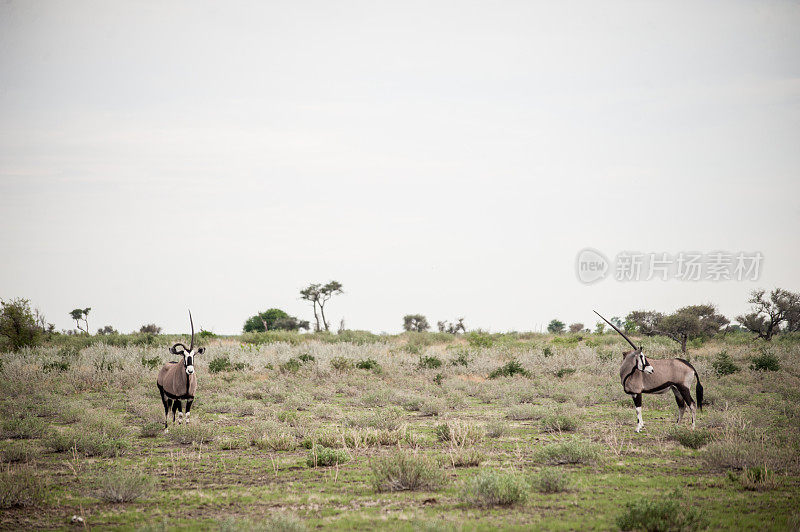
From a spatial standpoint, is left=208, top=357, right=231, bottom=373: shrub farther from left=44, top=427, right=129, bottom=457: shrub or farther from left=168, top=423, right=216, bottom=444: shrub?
left=44, top=427, right=129, bottom=457: shrub

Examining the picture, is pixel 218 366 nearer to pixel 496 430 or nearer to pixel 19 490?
pixel 496 430

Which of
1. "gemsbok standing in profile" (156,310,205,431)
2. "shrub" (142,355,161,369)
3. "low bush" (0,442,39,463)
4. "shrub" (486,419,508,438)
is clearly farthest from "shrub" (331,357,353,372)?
"low bush" (0,442,39,463)

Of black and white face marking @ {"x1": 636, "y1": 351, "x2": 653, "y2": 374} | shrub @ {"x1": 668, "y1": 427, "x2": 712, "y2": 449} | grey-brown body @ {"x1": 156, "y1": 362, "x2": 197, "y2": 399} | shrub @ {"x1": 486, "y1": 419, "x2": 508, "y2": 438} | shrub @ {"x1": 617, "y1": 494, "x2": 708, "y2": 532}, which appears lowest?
shrub @ {"x1": 486, "y1": 419, "x2": 508, "y2": 438}

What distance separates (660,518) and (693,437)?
5.42m

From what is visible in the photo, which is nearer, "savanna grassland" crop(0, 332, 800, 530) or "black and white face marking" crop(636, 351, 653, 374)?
"savanna grassland" crop(0, 332, 800, 530)

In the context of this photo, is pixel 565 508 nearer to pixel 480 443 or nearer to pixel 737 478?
pixel 737 478

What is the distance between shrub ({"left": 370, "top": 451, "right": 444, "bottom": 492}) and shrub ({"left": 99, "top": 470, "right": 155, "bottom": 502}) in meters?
3.61

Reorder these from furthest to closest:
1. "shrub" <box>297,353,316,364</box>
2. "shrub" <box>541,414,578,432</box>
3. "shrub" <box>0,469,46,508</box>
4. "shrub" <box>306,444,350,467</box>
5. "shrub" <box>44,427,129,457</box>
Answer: "shrub" <box>297,353,316,364</box> < "shrub" <box>541,414,578,432</box> < "shrub" <box>44,427,129,457</box> < "shrub" <box>306,444,350,467</box> < "shrub" <box>0,469,46,508</box>

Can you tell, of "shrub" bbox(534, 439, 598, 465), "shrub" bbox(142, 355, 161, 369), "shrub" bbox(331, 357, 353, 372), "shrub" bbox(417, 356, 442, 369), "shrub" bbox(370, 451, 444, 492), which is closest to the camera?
"shrub" bbox(370, 451, 444, 492)

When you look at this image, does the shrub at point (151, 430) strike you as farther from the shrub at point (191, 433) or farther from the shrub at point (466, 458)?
the shrub at point (466, 458)

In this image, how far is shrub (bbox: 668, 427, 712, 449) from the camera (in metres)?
11.0

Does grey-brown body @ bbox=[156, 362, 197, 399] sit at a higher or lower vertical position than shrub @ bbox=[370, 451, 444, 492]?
higher

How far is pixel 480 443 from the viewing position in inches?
470

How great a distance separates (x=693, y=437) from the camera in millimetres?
11023
